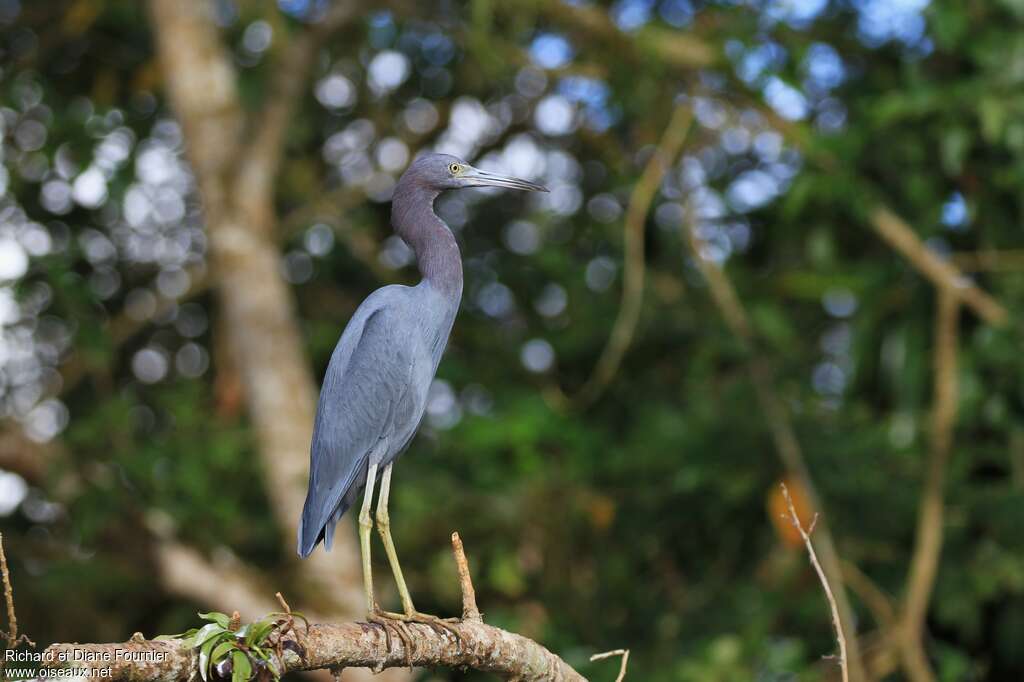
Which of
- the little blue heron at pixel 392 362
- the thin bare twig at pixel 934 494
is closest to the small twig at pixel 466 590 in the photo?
the little blue heron at pixel 392 362

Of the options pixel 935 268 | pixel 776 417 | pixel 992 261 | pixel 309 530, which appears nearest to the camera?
pixel 309 530

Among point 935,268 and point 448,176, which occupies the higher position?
point 448,176

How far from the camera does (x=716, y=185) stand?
9406 millimetres

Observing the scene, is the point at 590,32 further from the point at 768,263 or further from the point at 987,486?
the point at 987,486

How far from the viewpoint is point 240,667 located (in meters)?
3.01

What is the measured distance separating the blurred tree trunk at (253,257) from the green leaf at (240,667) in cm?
444

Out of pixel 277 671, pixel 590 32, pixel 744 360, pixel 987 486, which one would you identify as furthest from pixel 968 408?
pixel 277 671

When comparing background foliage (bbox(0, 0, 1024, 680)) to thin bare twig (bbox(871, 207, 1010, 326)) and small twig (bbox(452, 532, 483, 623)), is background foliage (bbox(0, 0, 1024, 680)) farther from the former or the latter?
small twig (bbox(452, 532, 483, 623))

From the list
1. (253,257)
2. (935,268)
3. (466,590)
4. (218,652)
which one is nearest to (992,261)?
(935,268)

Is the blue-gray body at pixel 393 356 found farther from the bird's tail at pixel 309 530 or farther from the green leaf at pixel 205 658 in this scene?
the green leaf at pixel 205 658

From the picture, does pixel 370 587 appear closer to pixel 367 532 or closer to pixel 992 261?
pixel 367 532

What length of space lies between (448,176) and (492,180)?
0.44 feet

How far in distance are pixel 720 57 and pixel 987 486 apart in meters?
3.05

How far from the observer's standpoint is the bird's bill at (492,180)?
12.8 ft
